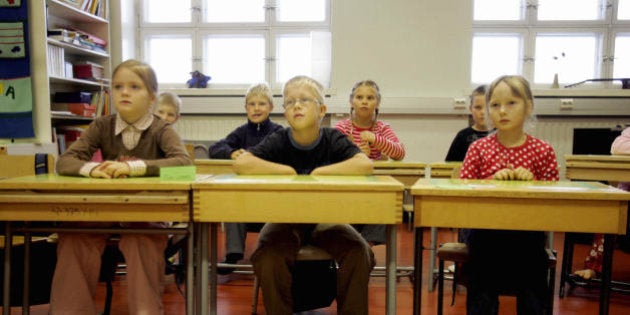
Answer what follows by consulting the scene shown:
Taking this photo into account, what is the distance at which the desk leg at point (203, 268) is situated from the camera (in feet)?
4.97

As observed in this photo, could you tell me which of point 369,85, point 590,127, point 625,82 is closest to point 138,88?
point 369,85

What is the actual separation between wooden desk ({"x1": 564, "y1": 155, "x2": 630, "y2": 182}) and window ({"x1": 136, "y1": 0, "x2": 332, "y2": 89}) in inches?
115

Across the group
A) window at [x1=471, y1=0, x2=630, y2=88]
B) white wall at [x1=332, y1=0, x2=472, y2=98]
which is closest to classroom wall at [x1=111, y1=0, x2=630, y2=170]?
white wall at [x1=332, y1=0, x2=472, y2=98]

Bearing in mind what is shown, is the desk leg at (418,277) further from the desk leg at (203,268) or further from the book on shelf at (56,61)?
the book on shelf at (56,61)

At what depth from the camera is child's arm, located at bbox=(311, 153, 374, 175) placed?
1.64 m

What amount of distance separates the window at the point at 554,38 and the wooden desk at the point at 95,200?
3.91 metres

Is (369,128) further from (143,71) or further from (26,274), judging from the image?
(26,274)

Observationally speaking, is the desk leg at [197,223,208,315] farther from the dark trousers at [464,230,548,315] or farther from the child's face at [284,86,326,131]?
the dark trousers at [464,230,548,315]

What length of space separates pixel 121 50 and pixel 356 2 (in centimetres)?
231

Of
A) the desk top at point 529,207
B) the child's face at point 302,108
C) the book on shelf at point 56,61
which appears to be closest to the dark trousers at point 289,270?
the desk top at point 529,207

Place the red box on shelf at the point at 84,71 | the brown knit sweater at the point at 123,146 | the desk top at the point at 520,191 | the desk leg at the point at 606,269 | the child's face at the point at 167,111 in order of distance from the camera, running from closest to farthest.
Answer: the desk top at the point at 520,191 → the desk leg at the point at 606,269 → the brown knit sweater at the point at 123,146 → the child's face at the point at 167,111 → the red box on shelf at the point at 84,71

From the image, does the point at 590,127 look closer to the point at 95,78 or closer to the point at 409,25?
the point at 409,25

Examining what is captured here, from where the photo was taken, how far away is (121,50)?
445 cm

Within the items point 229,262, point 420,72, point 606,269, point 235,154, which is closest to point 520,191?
point 606,269
